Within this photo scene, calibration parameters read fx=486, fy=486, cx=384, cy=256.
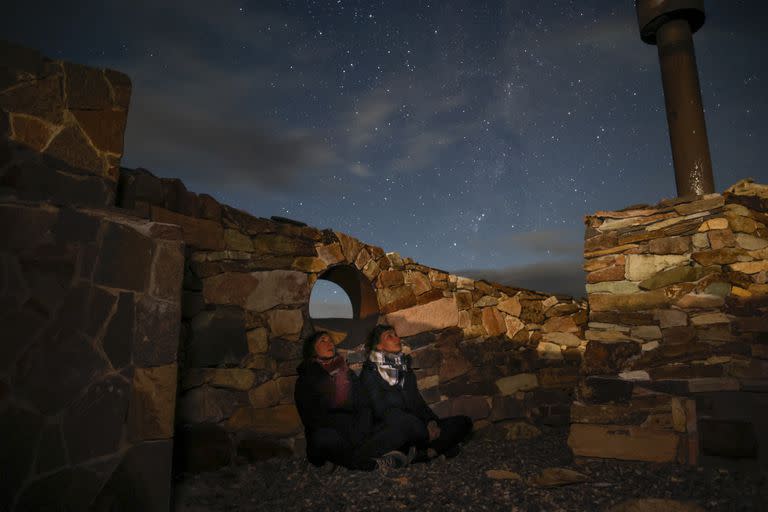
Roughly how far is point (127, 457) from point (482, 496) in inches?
91.4

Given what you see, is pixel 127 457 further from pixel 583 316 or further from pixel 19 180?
pixel 583 316

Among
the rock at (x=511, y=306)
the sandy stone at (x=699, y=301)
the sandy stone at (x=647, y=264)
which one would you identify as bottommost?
the sandy stone at (x=699, y=301)

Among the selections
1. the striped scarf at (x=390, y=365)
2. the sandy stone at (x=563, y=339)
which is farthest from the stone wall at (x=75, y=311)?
the sandy stone at (x=563, y=339)

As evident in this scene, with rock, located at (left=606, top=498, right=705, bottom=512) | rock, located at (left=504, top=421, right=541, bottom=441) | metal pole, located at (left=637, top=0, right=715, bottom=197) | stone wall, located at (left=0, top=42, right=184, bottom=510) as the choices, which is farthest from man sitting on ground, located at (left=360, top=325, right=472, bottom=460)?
metal pole, located at (left=637, top=0, right=715, bottom=197)

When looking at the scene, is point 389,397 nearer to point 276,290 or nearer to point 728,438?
point 276,290

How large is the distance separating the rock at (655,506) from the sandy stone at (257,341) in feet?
9.86

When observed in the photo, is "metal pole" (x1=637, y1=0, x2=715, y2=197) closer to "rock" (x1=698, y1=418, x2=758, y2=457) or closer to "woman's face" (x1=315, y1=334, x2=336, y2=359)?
"rock" (x1=698, y1=418, x2=758, y2=457)

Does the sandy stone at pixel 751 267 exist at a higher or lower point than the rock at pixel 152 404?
higher

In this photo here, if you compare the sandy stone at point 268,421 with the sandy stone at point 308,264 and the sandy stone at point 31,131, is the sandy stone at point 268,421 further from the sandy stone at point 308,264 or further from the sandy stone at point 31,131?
the sandy stone at point 31,131

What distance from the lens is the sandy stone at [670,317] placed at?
467cm

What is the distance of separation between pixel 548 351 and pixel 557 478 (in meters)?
3.15

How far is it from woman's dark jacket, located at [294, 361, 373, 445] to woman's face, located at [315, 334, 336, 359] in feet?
0.38

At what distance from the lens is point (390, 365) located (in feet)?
16.1

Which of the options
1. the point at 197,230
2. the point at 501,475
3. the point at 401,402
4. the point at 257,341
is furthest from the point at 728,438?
the point at 197,230
